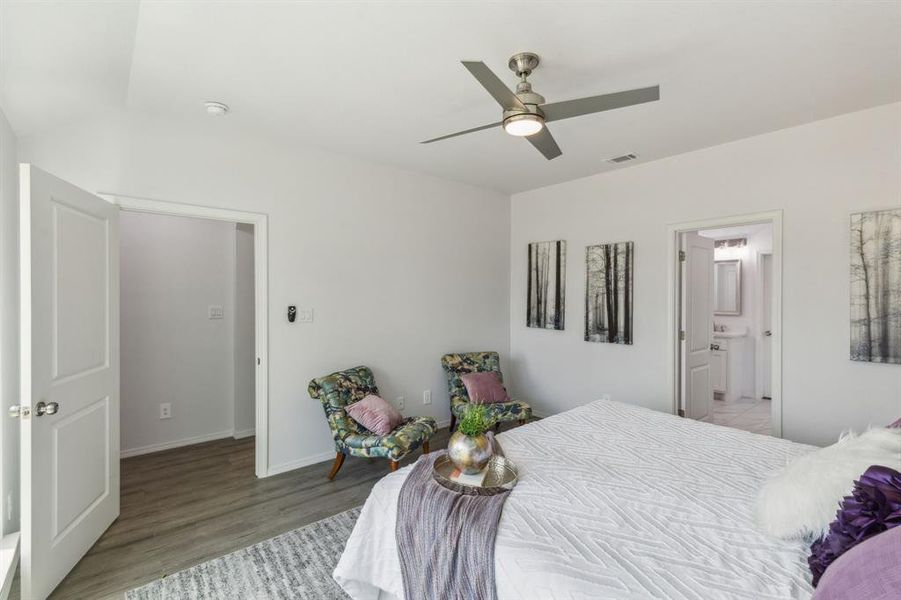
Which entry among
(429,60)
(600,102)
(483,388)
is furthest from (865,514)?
(483,388)

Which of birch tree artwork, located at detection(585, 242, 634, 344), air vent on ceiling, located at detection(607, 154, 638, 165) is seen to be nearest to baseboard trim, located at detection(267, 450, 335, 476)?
birch tree artwork, located at detection(585, 242, 634, 344)

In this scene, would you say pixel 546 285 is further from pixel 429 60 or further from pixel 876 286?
pixel 429 60

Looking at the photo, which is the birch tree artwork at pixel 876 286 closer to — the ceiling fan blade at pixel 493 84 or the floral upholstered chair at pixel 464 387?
the floral upholstered chair at pixel 464 387

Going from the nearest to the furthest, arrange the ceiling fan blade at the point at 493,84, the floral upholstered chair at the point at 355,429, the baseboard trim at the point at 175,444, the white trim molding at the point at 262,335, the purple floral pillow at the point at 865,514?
the purple floral pillow at the point at 865,514 → the ceiling fan blade at the point at 493,84 → the floral upholstered chair at the point at 355,429 → the white trim molding at the point at 262,335 → the baseboard trim at the point at 175,444

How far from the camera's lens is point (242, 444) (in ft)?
13.4

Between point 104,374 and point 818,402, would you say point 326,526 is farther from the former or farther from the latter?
point 818,402

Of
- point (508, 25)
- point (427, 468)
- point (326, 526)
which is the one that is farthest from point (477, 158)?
point (326, 526)

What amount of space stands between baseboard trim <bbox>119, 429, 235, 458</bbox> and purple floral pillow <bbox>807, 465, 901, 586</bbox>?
4.50 metres

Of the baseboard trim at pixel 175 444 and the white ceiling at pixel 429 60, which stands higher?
the white ceiling at pixel 429 60

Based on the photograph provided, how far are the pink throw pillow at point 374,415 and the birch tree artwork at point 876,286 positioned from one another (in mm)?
3252

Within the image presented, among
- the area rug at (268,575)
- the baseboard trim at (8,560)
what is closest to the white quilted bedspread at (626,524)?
the area rug at (268,575)

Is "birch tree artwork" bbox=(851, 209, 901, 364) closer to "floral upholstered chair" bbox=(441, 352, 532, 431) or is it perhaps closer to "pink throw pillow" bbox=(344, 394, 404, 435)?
"floral upholstered chair" bbox=(441, 352, 532, 431)

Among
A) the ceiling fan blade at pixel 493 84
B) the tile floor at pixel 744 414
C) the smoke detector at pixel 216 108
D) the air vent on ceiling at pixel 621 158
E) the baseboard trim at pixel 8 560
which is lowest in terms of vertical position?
the tile floor at pixel 744 414

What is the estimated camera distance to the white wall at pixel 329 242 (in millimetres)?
2846
